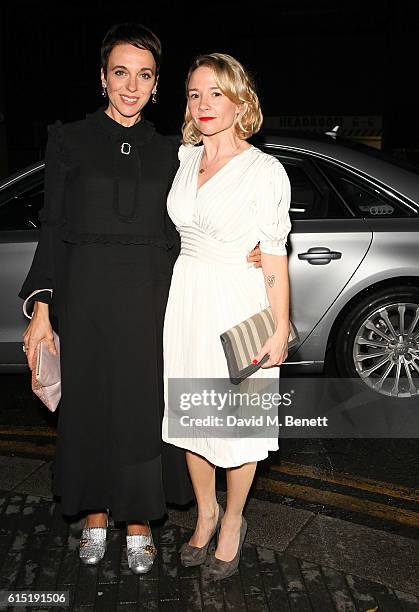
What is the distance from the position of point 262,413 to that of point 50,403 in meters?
0.83

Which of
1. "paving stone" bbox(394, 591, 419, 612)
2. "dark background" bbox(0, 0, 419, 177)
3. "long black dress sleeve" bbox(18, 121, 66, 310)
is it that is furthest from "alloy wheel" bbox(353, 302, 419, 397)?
"dark background" bbox(0, 0, 419, 177)

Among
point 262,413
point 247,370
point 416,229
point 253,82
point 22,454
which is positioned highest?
point 253,82

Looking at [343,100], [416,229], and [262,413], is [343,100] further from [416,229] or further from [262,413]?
[262,413]

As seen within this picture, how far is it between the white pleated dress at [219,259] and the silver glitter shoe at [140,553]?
457 millimetres

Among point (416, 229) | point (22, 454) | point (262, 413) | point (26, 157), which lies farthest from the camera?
point (26, 157)

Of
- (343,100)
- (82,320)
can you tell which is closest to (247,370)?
(82,320)

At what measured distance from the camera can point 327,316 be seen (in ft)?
16.0

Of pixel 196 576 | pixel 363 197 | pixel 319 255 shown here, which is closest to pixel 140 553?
pixel 196 576

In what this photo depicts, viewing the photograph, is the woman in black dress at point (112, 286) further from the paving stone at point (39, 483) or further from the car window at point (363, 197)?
the car window at point (363, 197)

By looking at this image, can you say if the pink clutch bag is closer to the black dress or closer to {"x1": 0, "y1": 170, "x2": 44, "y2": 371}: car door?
the black dress

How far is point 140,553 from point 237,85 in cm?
187

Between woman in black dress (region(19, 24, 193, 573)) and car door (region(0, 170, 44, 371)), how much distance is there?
1.83m

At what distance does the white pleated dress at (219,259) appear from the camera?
2850 millimetres

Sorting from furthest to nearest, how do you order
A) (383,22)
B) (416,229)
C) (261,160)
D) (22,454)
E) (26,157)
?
(383,22)
(26,157)
(416,229)
(22,454)
(261,160)
